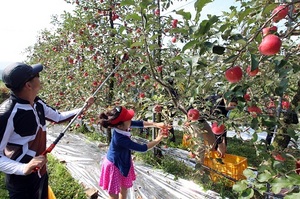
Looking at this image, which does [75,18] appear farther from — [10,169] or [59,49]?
[10,169]

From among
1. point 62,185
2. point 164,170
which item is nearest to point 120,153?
point 62,185

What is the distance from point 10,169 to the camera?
1300 mm

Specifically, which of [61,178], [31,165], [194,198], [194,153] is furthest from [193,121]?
[61,178]

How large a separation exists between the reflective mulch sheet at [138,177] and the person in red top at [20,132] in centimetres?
127

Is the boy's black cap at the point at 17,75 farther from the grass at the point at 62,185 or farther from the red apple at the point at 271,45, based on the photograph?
the grass at the point at 62,185

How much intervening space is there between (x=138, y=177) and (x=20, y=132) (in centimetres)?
188

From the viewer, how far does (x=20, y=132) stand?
141 cm

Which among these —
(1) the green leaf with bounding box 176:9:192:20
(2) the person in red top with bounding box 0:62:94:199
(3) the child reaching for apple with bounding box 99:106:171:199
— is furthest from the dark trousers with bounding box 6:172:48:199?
(1) the green leaf with bounding box 176:9:192:20

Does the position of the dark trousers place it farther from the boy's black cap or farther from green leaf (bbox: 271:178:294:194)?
green leaf (bbox: 271:178:294:194)

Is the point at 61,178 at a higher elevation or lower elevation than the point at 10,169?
lower

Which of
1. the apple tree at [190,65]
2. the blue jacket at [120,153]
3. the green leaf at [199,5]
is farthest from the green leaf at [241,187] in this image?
the blue jacket at [120,153]

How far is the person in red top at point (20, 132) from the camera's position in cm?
133

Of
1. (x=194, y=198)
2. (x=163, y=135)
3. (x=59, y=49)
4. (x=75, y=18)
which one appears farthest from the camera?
(x=59, y=49)

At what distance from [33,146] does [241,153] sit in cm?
346
